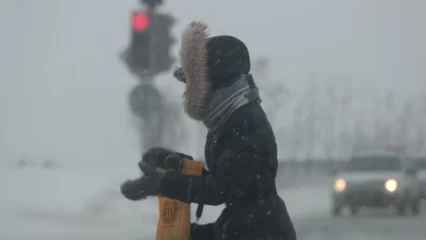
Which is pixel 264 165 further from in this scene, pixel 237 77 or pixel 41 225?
pixel 41 225

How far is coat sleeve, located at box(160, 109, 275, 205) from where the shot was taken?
3023mm

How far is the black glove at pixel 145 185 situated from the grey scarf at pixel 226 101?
0.26m

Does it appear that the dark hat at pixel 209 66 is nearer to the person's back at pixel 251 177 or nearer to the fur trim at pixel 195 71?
the fur trim at pixel 195 71

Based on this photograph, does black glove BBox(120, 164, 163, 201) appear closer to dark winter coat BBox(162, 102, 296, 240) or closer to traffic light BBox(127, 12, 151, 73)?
dark winter coat BBox(162, 102, 296, 240)

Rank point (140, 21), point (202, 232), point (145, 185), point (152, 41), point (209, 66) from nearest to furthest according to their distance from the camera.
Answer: point (145, 185) → point (209, 66) → point (202, 232) → point (152, 41) → point (140, 21)

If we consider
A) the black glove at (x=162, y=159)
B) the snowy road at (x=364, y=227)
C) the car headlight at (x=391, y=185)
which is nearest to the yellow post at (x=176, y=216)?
the black glove at (x=162, y=159)

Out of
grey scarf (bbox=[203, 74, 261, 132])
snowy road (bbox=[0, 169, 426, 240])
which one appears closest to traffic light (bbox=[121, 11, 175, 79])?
snowy road (bbox=[0, 169, 426, 240])

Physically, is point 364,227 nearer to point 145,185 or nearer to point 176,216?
point 176,216

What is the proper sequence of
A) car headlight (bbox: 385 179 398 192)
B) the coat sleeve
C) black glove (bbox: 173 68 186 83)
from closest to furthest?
the coat sleeve, black glove (bbox: 173 68 186 83), car headlight (bbox: 385 179 398 192)

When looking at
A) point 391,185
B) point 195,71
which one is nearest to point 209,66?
point 195,71

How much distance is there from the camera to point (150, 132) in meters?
12.2

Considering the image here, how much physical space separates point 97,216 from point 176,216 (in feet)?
45.4

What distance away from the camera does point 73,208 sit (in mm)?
18031

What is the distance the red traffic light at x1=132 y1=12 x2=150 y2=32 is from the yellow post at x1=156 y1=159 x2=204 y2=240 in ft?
25.6
